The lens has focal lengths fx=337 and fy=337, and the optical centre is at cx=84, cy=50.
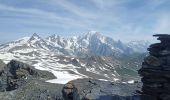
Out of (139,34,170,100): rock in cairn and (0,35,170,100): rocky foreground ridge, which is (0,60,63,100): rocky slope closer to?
(0,35,170,100): rocky foreground ridge

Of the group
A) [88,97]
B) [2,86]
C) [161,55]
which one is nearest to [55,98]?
[88,97]

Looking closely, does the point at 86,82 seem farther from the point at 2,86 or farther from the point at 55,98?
the point at 2,86

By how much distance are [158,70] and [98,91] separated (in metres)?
9.20

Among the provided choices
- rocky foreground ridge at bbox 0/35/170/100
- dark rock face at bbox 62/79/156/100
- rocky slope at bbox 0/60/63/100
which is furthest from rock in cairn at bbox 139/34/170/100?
rocky slope at bbox 0/60/63/100

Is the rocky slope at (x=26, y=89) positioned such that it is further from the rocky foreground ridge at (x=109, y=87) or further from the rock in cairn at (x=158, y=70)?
the rock in cairn at (x=158, y=70)

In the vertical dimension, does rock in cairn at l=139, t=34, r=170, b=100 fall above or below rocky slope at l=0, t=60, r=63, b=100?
above

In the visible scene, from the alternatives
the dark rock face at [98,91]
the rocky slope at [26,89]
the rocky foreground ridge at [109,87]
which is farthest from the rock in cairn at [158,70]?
the rocky slope at [26,89]

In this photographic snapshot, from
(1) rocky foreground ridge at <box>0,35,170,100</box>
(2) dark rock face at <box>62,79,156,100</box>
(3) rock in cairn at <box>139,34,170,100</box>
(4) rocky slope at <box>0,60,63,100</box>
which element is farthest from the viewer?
(4) rocky slope at <box>0,60,63,100</box>

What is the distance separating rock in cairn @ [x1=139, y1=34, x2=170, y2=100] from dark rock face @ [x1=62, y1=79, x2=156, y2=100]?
50.2 inches

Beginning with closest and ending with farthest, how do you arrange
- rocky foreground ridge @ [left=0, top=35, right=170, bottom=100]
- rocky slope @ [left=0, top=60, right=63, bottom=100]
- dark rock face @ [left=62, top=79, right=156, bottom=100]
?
rocky foreground ridge @ [left=0, top=35, right=170, bottom=100] < dark rock face @ [left=62, top=79, right=156, bottom=100] < rocky slope @ [left=0, top=60, right=63, bottom=100]

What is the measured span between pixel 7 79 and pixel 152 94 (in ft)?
106

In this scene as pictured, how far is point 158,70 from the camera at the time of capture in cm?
2481

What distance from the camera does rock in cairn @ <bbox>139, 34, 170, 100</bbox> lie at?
80.6ft

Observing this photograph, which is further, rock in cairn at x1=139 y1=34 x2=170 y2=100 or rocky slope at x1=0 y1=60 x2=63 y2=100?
rocky slope at x1=0 y1=60 x2=63 y2=100
